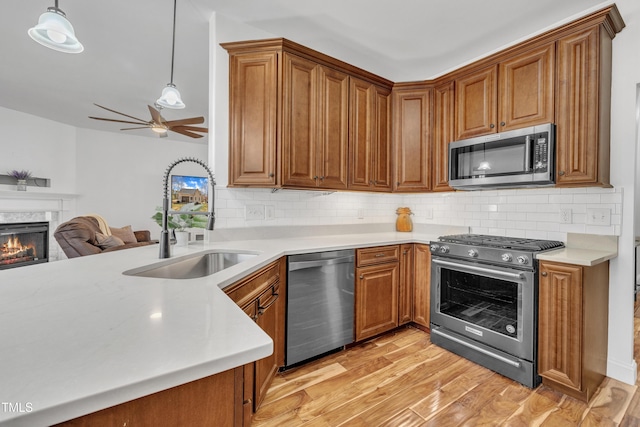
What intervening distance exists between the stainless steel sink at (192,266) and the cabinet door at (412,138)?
69.0 inches

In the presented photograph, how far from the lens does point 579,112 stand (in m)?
1.91

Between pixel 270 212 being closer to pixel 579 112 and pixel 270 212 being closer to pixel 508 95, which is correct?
pixel 508 95

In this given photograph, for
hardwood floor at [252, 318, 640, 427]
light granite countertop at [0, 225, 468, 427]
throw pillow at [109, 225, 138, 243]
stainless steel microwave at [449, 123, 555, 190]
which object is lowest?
hardwood floor at [252, 318, 640, 427]

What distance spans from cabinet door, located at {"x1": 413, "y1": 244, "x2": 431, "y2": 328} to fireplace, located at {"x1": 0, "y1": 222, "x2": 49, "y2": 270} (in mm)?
5932

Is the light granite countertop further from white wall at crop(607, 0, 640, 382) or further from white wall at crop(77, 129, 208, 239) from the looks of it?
white wall at crop(77, 129, 208, 239)

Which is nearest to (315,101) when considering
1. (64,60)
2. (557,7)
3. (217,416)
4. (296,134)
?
(296,134)

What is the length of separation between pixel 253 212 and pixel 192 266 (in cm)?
81

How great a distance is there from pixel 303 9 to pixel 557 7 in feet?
5.95

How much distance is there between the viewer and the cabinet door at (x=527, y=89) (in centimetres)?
205

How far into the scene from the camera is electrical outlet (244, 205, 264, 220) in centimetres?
245

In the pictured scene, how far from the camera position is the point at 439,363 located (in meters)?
2.12

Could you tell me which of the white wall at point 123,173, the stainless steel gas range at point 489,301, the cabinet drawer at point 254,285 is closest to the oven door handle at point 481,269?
the stainless steel gas range at point 489,301

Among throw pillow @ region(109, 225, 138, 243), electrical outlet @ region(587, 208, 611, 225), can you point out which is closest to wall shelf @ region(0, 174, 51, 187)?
throw pillow @ region(109, 225, 138, 243)

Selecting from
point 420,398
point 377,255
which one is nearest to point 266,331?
point 420,398
